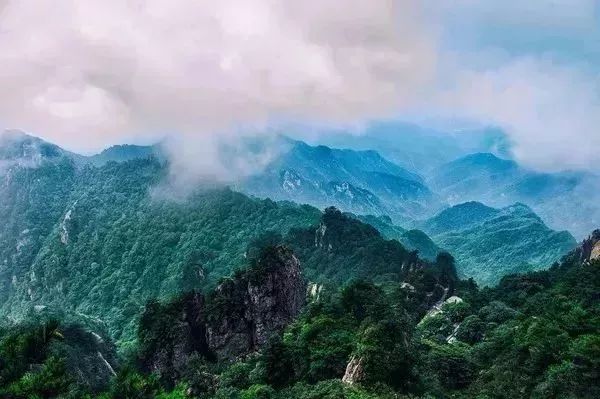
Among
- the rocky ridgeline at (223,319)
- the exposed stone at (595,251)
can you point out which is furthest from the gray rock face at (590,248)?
the rocky ridgeline at (223,319)

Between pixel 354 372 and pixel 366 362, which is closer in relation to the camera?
pixel 366 362

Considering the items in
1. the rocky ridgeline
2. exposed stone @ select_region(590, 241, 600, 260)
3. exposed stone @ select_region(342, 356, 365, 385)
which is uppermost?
exposed stone @ select_region(590, 241, 600, 260)

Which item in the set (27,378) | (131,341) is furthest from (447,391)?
(131,341)

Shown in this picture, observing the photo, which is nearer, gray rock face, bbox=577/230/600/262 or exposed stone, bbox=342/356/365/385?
exposed stone, bbox=342/356/365/385

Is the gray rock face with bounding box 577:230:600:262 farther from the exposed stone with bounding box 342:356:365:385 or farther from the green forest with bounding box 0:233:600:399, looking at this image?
the exposed stone with bounding box 342:356:365:385

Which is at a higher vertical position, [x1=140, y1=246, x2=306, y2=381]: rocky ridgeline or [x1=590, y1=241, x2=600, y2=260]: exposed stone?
[x1=590, y1=241, x2=600, y2=260]: exposed stone

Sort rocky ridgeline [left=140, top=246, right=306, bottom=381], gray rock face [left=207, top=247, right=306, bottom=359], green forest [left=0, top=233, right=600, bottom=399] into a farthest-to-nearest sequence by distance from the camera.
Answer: gray rock face [left=207, top=247, right=306, bottom=359] → rocky ridgeline [left=140, top=246, right=306, bottom=381] → green forest [left=0, top=233, right=600, bottom=399]

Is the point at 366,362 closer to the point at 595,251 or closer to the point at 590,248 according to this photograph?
the point at 595,251

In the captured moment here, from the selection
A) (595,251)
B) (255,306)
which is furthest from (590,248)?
(255,306)

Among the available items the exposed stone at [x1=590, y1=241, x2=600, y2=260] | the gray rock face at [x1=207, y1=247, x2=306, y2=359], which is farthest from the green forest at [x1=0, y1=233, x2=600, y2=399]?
the exposed stone at [x1=590, y1=241, x2=600, y2=260]
